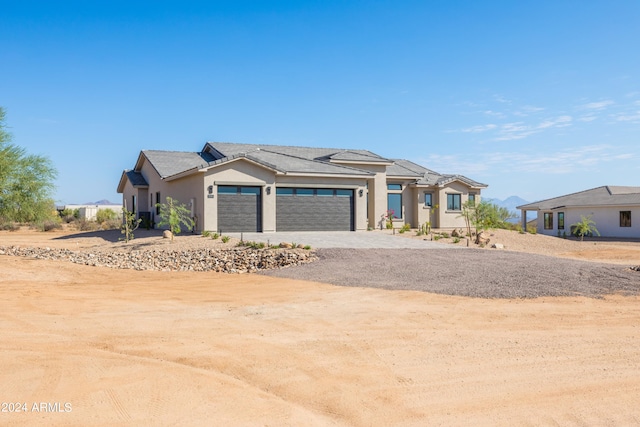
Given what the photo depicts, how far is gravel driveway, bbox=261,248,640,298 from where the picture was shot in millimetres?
13188

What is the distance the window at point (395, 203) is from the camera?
35000 millimetres

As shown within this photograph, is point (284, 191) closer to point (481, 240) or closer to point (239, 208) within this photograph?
point (239, 208)

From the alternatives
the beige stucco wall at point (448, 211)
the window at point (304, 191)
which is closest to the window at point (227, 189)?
the window at point (304, 191)

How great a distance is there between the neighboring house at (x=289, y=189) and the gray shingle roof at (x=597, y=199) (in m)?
10.7

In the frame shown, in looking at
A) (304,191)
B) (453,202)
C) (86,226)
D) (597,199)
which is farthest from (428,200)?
(86,226)

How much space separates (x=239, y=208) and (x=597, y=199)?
31.7 meters

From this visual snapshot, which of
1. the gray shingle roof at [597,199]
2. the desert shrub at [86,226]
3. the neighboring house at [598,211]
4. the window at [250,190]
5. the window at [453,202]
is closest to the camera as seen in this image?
the window at [250,190]

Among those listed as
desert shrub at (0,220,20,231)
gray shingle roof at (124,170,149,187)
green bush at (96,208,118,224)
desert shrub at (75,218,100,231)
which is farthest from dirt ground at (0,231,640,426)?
green bush at (96,208,118,224)

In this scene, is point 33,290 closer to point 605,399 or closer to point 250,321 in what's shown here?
point 250,321

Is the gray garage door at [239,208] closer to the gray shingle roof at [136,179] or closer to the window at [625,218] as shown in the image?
the gray shingle roof at [136,179]

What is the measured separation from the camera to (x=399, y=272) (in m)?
15.9

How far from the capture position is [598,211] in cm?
4094

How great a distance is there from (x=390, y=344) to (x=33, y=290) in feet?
31.8

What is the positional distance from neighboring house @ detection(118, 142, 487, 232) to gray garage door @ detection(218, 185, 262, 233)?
0.05 m
